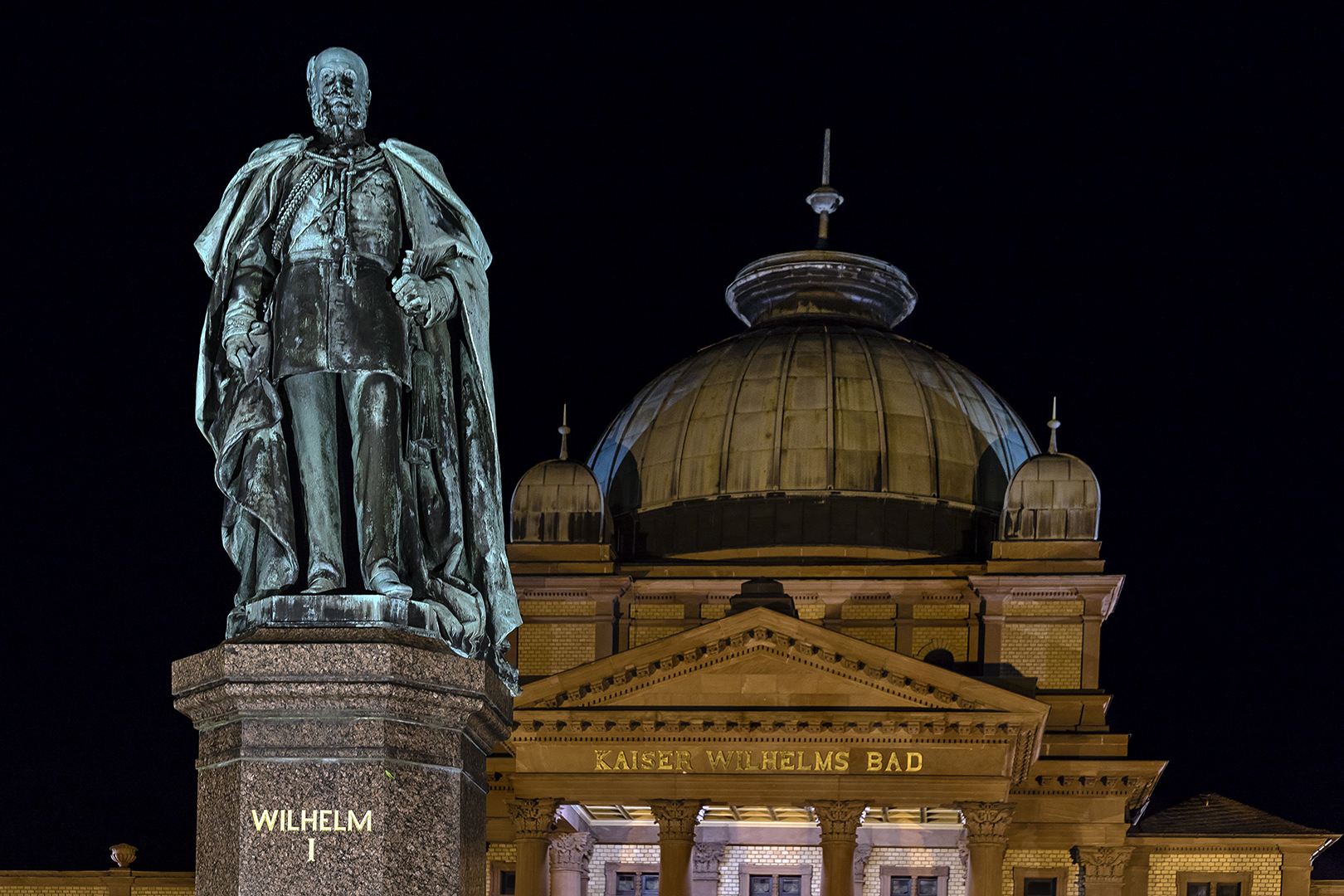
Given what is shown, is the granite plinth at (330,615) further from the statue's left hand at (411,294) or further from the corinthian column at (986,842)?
the corinthian column at (986,842)

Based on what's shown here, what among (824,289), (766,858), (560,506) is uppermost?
(824,289)

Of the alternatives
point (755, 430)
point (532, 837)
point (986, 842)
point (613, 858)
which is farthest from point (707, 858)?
point (755, 430)

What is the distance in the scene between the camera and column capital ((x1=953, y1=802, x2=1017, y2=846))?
4859cm

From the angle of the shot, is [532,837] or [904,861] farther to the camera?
[904,861]

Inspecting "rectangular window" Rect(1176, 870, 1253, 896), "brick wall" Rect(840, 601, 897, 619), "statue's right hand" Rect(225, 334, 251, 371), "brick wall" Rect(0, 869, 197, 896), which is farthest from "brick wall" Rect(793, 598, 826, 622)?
"statue's right hand" Rect(225, 334, 251, 371)

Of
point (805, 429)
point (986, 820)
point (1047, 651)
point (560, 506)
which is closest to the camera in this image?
point (986, 820)

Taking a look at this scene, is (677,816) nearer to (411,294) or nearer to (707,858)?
(707,858)

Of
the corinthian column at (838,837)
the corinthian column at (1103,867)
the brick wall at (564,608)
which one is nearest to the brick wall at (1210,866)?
the corinthian column at (1103,867)

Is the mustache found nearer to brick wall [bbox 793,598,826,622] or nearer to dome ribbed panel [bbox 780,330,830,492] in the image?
brick wall [bbox 793,598,826,622]

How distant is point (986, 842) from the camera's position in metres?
49.0

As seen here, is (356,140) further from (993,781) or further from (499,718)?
(993,781)

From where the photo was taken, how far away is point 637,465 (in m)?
65.2

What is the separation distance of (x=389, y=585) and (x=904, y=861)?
45.5 meters

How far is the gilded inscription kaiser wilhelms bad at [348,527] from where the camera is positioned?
33.9 ft
